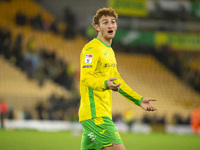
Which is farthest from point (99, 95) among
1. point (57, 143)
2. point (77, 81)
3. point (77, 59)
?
point (77, 59)

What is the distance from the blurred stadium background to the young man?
53.8ft

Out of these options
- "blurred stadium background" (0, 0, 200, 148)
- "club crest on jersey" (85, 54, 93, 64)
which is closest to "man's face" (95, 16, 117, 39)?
"club crest on jersey" (85, 54, 93, 64)

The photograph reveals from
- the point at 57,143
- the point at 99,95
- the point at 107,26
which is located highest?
the point at 107,26

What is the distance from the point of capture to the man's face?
571 centimetres

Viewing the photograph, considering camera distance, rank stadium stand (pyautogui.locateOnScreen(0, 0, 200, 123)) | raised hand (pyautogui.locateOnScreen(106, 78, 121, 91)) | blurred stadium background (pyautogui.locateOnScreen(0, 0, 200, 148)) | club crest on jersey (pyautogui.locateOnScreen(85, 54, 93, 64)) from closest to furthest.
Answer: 1. raised hand (pyautogui.locateOnScreen(106, 78, 121, 91))
2. club crest on jersey (pyautogui.locateOnScreen(85, 54, 93, 64))
3. blurred stadium background (pyautogui.locateOnScreen(0, 0, 200, 148))
4. stadium stand (pyautogui.locateOnScreen(0, 0, 200, 123))

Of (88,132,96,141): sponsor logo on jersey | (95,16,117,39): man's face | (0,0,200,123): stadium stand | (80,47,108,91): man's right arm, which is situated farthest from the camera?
(0,0,200,123): stadium stand

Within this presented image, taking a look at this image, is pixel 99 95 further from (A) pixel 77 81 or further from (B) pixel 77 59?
(B) pixel 77 59

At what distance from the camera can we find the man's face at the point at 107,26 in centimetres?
571

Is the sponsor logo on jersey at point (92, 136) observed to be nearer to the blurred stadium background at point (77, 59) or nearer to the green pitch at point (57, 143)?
the green pitch at point (57, 143)

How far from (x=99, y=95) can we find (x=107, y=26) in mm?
934

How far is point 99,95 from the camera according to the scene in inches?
218

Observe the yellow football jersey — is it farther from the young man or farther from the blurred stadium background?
the blurred stadium background

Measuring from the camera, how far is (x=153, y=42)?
3250 cm

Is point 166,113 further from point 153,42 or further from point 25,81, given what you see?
point 25,81
